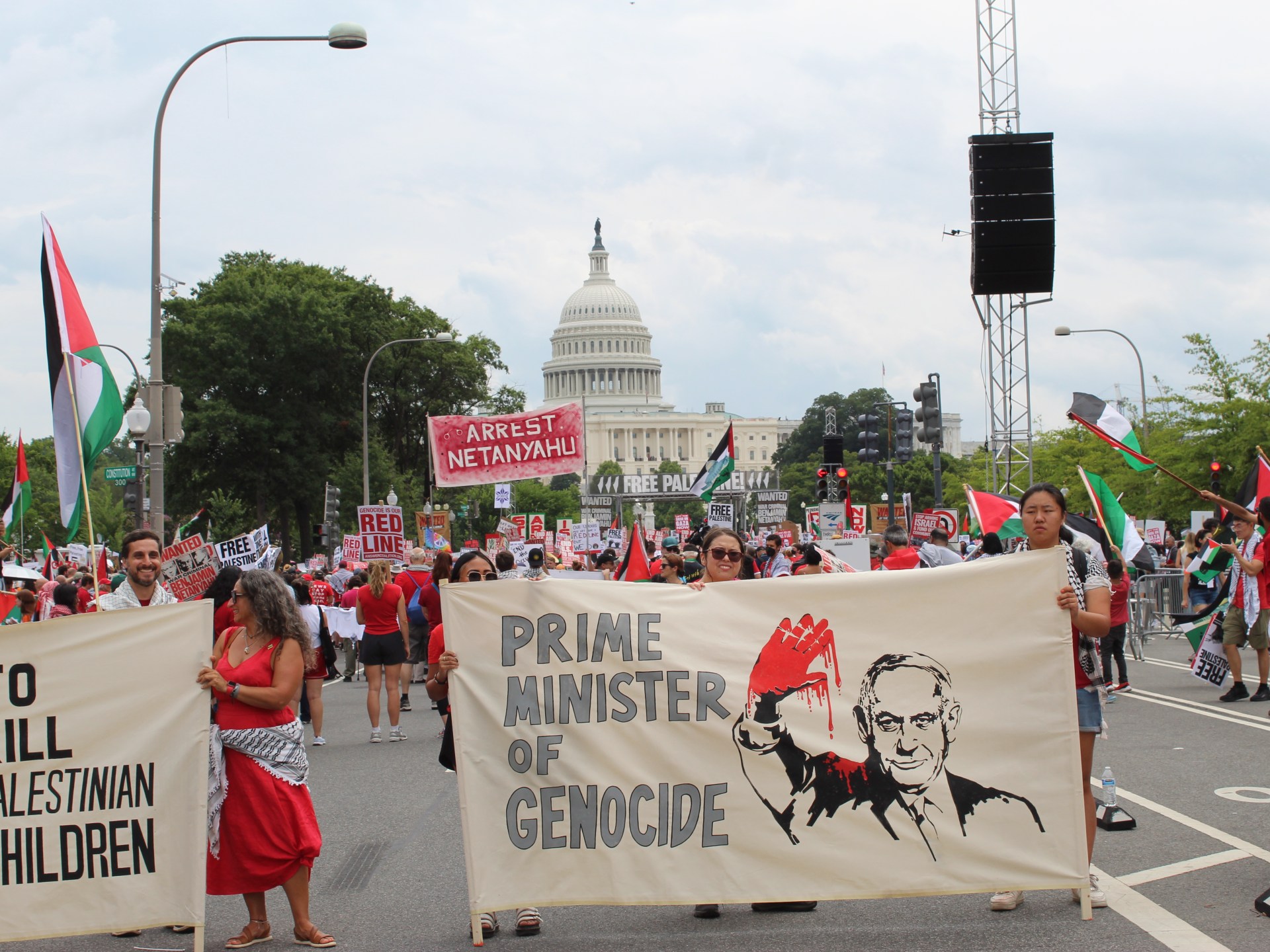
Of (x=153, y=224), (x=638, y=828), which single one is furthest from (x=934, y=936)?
(x=153, y=224)

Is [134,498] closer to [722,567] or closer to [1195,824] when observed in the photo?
[722,567]

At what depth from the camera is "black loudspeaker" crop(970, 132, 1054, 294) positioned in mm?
24422

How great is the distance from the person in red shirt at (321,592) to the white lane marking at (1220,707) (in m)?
8.93

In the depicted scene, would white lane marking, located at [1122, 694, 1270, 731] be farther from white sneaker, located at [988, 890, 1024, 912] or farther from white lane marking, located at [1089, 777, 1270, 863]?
white sneaker, located at [988, 890, 1024, 912]

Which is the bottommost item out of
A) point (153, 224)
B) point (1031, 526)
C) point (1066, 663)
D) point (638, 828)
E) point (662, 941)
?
point (662, 941)

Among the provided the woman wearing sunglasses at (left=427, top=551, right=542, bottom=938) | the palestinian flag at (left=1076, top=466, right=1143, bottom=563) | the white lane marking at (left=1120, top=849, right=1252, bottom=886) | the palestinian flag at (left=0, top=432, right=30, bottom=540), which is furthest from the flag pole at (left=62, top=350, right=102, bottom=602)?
the palestinian flag at (left=1076, top=466, right=1143, bottom=563)

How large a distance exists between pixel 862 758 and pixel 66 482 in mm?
4272

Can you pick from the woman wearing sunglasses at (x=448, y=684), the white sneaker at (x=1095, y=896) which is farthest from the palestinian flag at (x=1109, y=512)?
the white sneaker at (x=1095, y=896)

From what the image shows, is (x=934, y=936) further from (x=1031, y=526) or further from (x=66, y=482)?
(x=66, y=482)

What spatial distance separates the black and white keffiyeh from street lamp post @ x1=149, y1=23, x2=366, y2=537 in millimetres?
12615

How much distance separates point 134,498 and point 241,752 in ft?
51.8

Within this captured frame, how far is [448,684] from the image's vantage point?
19.2ft

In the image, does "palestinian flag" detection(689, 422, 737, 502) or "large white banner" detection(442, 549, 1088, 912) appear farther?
"palestinian flag" detection(689, 422, 737, 502)

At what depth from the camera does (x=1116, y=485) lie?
38.4 meters
